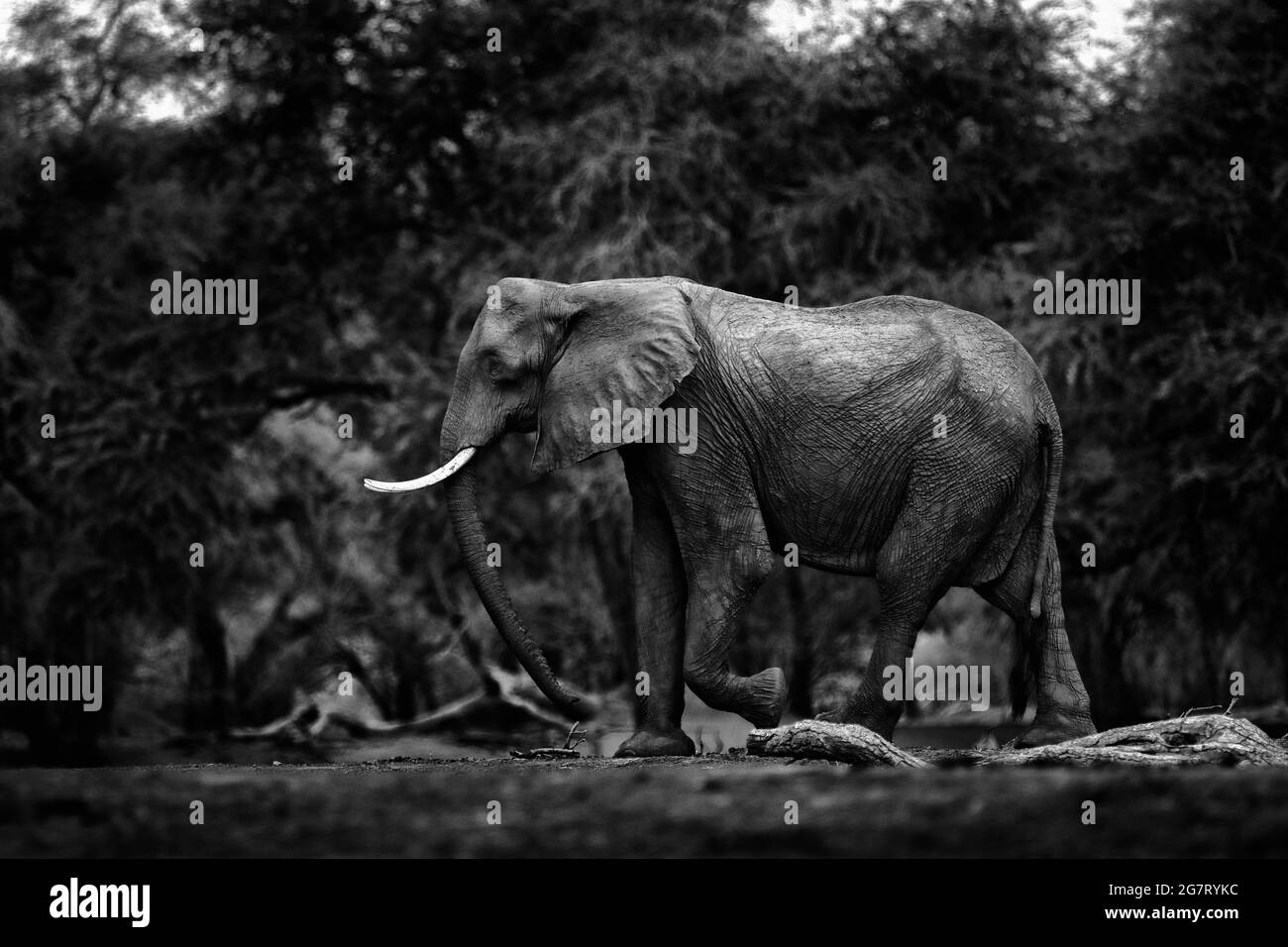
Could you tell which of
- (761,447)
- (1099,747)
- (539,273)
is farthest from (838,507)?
(539,273)

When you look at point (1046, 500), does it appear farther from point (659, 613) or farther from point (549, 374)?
point (549, 374)

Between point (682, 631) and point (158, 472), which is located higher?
point (158, 472)

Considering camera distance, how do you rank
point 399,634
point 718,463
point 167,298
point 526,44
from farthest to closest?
point 399,634 → point 526,44 → point 167,298 → point 718,463

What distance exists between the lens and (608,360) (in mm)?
12852

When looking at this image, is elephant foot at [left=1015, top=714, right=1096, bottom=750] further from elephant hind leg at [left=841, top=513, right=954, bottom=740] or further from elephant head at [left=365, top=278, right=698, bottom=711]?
elephant head at [left=365, top=278, right=698, bottom=711]

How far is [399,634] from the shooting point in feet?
120

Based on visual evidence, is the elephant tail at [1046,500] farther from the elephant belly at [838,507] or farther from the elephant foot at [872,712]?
the elephant foot at [872,712]

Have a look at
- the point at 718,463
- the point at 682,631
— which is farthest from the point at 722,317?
the point at 682,631

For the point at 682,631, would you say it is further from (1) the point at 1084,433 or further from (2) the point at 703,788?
(1) the point at 1084,433

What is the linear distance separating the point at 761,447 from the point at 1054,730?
2.88 m

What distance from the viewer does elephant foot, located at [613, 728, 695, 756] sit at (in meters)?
13.1

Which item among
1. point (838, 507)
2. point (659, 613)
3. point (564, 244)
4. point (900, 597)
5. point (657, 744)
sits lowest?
point (657, 744)

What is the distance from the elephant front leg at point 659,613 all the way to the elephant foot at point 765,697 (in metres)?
0.57

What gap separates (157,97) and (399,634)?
1216cm
